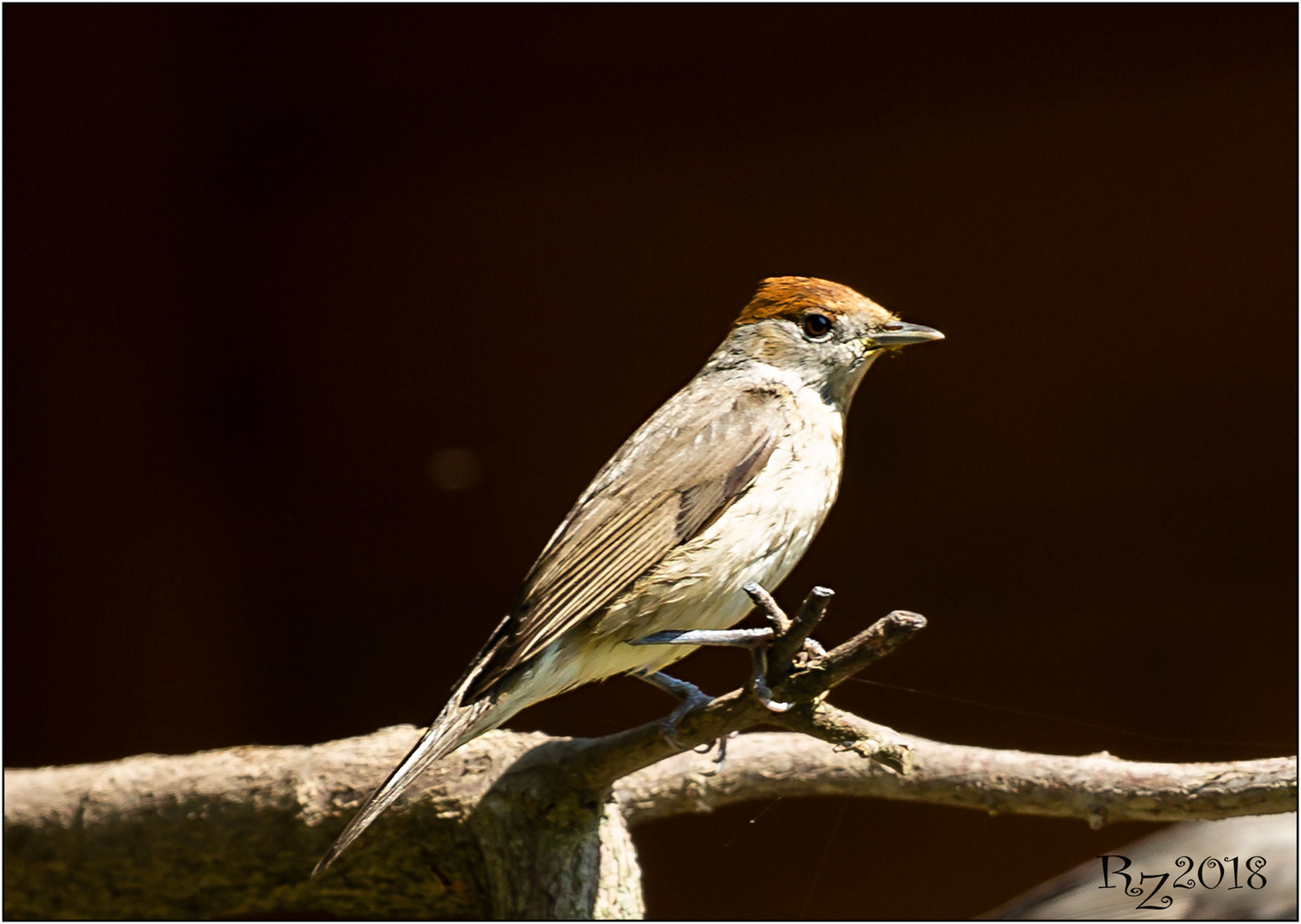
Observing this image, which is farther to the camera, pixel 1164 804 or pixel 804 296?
pixel 804 296

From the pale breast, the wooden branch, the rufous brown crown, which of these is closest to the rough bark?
the wooden branch

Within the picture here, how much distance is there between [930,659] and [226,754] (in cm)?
250

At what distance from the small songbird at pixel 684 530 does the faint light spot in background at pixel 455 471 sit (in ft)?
7.28

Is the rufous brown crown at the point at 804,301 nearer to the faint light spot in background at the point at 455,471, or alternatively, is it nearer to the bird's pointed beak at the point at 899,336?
the bird's pointed beak at the point at 899,336

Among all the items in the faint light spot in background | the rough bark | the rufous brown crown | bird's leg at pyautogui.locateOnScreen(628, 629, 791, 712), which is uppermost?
the rufous brown crown

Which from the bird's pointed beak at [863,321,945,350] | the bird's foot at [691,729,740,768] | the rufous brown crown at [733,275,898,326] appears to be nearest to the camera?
the bird's pointed beak at [863,321,945,350]

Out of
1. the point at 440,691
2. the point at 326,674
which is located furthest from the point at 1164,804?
the point at 326,674

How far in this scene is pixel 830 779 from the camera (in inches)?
107

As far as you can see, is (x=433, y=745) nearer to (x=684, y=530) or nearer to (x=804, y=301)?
(x=684, y=530)

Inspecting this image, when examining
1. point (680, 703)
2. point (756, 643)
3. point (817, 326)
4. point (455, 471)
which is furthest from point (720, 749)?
point (455, 471)

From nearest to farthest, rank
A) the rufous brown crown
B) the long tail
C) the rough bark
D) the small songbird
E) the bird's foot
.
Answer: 1. the long tail
2. the small songbird
3. the rough bark
4. the rufous brown crown
5. the bird's foot

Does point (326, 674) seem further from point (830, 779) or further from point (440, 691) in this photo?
point (830, 779)

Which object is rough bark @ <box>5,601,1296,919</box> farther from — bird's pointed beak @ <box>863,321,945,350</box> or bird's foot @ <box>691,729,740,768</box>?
bird's pointed beak @ <box>863,321,945,350</box>

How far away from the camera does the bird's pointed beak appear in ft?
7.72
